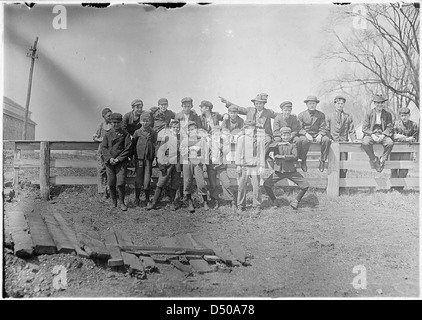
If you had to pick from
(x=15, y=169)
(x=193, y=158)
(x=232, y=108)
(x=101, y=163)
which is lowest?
(x=15, y=169)

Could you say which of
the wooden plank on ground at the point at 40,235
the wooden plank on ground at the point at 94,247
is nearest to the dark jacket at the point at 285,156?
the wooden plank on ground at the point at 94,247

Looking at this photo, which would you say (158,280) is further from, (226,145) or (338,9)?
(338,9)

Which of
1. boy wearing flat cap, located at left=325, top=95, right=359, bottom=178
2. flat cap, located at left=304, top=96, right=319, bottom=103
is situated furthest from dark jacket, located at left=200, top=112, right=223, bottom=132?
boy wearing flat cap, located at left=325, top=95, right=359, bottom=178

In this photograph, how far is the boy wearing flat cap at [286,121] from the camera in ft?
24.1

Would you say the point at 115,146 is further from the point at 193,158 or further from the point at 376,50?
the point at 376,50

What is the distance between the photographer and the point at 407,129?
7.68 meters

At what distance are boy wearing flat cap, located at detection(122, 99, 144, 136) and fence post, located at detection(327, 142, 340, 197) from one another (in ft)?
10.8

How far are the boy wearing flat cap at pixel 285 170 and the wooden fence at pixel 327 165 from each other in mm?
359

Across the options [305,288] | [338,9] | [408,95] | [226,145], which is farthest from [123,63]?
[408,95]

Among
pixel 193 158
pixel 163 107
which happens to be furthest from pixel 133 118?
pixel 193 158

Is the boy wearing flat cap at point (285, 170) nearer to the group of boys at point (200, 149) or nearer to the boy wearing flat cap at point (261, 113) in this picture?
the group of boys at point (200, 149)

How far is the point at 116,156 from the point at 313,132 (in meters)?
3.33

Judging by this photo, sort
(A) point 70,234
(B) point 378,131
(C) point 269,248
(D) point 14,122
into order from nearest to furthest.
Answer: (A) point 70,234, (C) point 269,248, (D) point 14,122, (B) point 378,131

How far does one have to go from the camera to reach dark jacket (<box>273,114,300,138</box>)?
7396 millimetres
